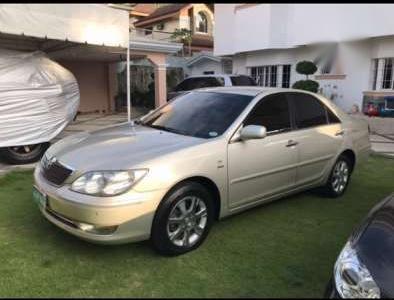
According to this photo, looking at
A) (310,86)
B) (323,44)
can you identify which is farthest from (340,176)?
(323,44)

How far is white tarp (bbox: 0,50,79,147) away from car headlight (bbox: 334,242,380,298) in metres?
6.03

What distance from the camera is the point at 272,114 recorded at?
4.74 m

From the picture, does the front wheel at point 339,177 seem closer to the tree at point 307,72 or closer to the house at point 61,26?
the house at point 61,26

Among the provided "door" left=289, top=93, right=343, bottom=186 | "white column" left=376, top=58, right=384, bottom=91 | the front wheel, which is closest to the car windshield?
"door" left=289, top=93, right=343, bottom=186

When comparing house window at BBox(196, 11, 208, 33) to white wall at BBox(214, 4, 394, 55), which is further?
house window at BBox(196, 11, 208, 33)

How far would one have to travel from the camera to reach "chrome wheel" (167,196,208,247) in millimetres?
3693

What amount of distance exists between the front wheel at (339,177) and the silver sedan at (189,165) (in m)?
0.03

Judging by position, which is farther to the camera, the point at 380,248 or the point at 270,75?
the point at 270,75

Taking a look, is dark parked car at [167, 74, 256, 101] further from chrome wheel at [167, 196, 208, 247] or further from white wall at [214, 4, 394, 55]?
chrome wheel at [167, 196, 208, 247]

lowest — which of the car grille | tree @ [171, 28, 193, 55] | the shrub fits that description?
the car grille

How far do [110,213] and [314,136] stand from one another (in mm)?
2995

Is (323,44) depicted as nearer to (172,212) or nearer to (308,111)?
(308,111)

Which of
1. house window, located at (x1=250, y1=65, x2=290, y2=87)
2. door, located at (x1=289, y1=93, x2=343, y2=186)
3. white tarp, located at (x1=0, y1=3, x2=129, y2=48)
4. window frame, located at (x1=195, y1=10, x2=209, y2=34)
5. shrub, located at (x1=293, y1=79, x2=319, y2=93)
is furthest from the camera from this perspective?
window frame, located at (x1=195, y1=10, x2=209, y2=34)

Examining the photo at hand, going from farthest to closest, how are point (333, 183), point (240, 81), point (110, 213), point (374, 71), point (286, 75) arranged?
1. point (286, 75)
2. point (374, 71)
3. point (240, 81)
4. point (333, 183)
5. point (110, 213)
